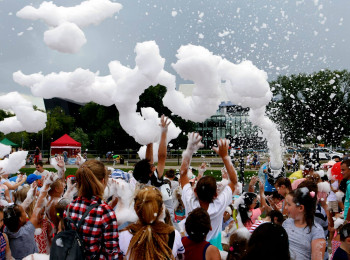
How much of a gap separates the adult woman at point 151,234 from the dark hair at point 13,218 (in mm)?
1492

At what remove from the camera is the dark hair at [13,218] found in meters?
3.57

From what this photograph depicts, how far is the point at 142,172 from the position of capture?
4.07 m

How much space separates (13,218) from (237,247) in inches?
87.1

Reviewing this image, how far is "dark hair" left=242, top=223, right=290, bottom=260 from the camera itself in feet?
6.37

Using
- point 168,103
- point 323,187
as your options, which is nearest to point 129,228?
point 323,187

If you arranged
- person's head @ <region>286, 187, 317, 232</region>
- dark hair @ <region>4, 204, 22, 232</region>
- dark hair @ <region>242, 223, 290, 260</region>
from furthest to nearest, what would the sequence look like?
dark hair @ <region>4, 204, 22, 232</region>, person's head @ <region>286, 187, 317, 232</region>, dark hair @ <region>242, 223, 290, 260</region>

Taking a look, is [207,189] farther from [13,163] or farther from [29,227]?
[13,163]

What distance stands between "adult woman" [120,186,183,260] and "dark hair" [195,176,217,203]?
0.77 meters

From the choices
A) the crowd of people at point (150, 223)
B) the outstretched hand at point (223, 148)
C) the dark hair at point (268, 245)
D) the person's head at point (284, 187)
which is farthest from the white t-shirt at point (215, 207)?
the person's head at point (284, 187)

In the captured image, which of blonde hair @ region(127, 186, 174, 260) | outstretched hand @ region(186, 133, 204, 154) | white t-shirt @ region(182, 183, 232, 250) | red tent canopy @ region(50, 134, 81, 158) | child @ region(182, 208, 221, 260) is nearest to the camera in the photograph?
blonde hair @ region(127, 186, 174, 260)

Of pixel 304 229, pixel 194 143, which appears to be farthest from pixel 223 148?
pixel 304 229

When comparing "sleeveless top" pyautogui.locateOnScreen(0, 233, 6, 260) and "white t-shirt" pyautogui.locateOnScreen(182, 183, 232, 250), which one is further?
"white t-shirt" pyautogui.locateOnScreen(182, 183, 232, 250)

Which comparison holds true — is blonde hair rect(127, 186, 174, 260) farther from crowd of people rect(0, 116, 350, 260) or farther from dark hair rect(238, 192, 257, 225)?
dark hair rect(238, 192, 257, 225)

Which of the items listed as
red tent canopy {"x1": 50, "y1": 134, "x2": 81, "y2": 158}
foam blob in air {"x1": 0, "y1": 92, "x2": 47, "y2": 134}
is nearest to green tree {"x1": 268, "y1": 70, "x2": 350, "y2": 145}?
red tent canopy {"x1": 50, "y1": 134, "x2": 81, "y2": 158}
